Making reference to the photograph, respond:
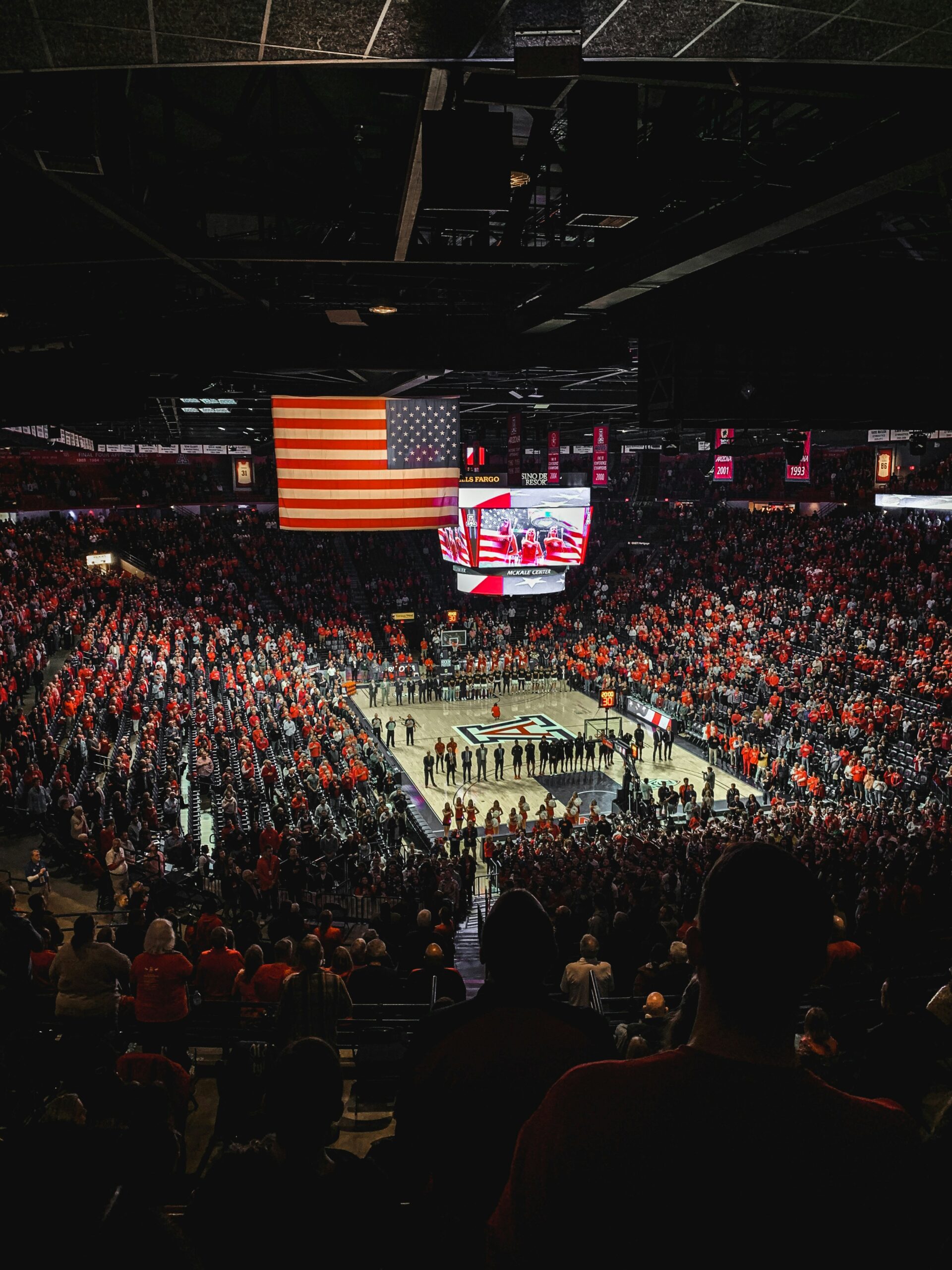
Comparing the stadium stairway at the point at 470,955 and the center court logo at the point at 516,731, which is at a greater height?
the stadium stairway at the point at 470,955

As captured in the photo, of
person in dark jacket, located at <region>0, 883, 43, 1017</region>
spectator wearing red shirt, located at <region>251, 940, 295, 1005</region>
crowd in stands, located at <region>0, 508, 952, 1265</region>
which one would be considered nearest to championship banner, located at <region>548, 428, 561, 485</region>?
crowd in stands, located at <region>0, 508, 952, 1265</region>

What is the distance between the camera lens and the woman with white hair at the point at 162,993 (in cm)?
589

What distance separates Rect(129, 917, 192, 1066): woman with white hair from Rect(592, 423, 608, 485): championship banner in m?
22.1

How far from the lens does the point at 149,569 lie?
39.8m

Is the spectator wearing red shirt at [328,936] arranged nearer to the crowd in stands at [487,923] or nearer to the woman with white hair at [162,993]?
the crowd in stands at [487,923]

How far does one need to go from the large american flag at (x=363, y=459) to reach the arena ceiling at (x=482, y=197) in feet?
7.54

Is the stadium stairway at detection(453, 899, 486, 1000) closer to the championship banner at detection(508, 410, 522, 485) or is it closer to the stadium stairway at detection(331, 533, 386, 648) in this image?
the championship banner at detection(508, 410, 522, 485)

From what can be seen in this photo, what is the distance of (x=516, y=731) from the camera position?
3002cm

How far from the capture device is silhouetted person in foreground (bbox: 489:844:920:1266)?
1237 mm

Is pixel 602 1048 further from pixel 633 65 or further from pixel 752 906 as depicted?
pixel 633 65

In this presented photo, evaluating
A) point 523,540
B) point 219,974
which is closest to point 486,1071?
point 219,974

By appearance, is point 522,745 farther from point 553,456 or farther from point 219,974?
point 219,974

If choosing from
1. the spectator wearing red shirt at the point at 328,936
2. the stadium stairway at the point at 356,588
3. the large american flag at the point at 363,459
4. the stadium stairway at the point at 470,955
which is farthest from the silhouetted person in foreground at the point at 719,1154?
the stadium stairway at the point at 356,588

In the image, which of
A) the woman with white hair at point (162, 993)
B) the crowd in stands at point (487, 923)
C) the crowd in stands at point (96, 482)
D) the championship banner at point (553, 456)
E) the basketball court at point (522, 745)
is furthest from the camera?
the crowd in stands at point (96, 482)
